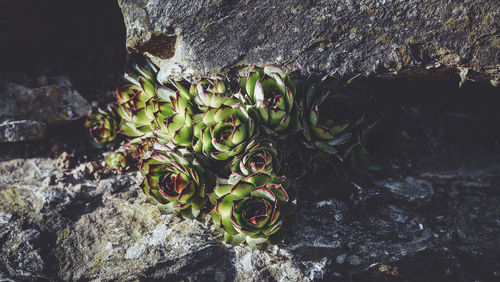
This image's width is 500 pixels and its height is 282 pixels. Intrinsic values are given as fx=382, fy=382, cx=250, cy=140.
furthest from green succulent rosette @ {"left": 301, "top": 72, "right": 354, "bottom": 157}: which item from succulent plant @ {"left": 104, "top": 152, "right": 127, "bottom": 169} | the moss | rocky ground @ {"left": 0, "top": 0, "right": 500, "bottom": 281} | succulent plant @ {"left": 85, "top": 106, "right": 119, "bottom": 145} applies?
the moss

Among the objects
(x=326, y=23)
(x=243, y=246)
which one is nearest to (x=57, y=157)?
(x=243, y=246)

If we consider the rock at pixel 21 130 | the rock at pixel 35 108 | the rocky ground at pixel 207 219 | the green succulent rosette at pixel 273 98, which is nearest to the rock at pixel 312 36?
the rocky ground at pixel 207 219

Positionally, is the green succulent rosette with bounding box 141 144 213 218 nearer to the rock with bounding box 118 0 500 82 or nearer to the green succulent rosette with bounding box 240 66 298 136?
the green succulent rosette with bounding box 240 66 298 136

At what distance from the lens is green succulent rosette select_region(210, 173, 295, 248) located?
6.60ft

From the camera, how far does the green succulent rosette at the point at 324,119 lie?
2.39 metres

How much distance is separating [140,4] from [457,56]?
83.0 inches

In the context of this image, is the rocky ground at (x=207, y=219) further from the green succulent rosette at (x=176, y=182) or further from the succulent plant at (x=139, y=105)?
the succulent plant at (x=139, y=105)

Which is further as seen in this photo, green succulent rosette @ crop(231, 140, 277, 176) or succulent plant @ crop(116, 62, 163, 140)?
succulent plant @ crop(116, 62, 163, 140)

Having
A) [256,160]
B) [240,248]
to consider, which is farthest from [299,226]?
[256,160]

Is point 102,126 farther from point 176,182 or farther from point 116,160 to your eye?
point 176,182

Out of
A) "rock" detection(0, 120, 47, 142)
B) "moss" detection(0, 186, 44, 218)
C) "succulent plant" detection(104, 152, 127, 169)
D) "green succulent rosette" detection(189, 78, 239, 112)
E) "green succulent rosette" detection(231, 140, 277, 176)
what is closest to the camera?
"green succulent rosette" detection(231, 140, 277, 176)

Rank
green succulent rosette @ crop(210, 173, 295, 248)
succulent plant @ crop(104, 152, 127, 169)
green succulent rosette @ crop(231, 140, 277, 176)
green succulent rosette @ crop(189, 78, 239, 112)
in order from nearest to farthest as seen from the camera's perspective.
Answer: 1. green succulent rosette @ crop(210, 173, 295, 248)
2. green succulent rosette @ crop(231, 140, 277, 176)
3. green succulent rosette @ crop(189, 78, 239, 112)
4. succulent plant @ crop(104, 152, 127, 169)

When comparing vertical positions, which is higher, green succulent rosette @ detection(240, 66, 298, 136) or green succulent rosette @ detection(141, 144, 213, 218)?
green succulent rosette @ detection(240, 66, 298, 136)

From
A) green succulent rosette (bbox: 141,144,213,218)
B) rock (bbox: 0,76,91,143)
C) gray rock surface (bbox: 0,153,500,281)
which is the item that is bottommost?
gray rock surface (bbox: 0,153,500,281)
